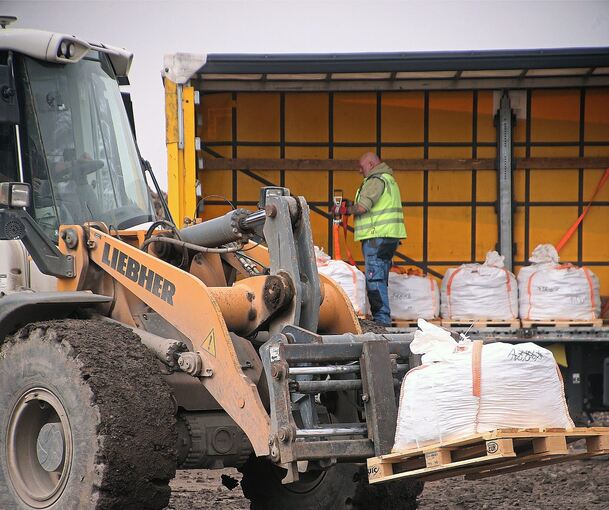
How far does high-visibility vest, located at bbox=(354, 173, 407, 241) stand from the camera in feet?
36.2

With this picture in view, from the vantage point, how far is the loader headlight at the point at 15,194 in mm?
6172

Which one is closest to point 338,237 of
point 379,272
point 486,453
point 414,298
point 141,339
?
point 379,272

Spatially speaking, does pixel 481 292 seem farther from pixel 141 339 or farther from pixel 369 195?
pixel 141 339

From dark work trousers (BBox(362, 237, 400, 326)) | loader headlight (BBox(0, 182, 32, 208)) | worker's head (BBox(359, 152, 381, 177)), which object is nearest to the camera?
loader headlight (BBox(0, 182, 32, 208))

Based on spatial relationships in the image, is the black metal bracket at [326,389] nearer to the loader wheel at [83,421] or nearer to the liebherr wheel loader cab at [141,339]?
the liebherr wheel loader cab at [141,339]

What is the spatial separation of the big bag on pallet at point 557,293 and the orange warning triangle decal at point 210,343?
534 cm

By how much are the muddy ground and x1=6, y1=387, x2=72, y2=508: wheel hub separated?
2192mm

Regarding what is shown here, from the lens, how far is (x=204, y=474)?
9.95 meters

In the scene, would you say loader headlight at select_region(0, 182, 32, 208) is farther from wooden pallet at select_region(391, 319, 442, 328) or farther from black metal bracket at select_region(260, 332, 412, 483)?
wooden pallet at select_region(391, 319, 442, 328)

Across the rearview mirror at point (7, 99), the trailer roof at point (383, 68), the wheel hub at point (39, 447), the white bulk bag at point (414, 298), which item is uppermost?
the trailer roof at point (383, 68)

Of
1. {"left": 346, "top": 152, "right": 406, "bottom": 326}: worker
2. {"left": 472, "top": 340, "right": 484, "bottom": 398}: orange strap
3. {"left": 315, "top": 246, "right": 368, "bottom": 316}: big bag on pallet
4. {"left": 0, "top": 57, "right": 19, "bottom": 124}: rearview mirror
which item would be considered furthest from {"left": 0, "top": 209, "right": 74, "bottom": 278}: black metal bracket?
{"left": 346, "top": 152, "right": 406, "bottom": 326}: worker

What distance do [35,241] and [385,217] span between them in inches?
205

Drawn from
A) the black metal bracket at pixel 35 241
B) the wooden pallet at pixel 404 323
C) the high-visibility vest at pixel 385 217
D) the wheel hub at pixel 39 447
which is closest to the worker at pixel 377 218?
the high-visibility vest at pixel 385 217

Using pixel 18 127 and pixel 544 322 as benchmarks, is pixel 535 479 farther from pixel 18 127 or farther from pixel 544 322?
pixel 18 127
